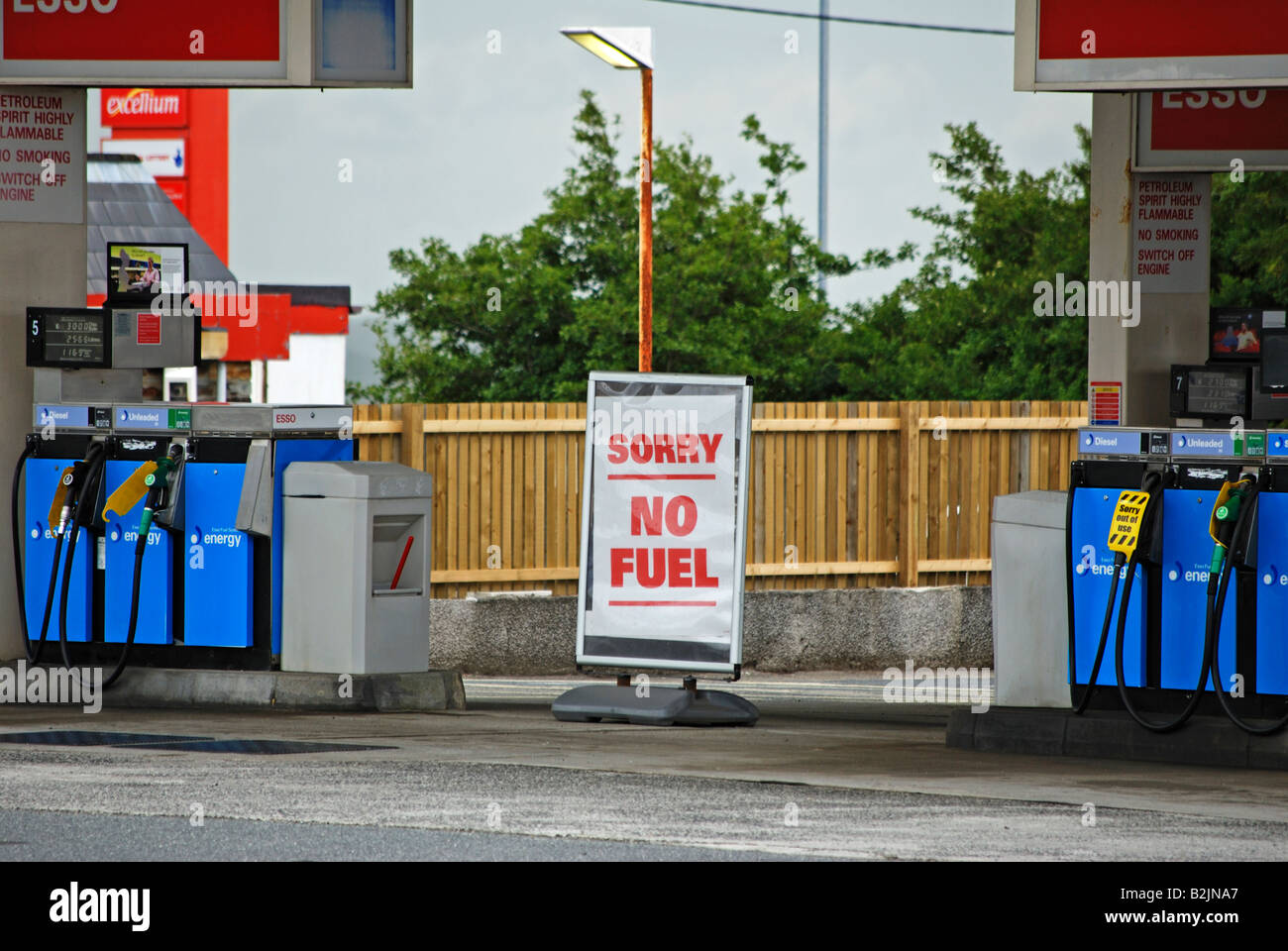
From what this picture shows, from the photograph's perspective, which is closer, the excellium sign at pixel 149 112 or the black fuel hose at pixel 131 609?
the black fuel hose at pixel 131 609

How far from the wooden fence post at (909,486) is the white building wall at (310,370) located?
1406 inches

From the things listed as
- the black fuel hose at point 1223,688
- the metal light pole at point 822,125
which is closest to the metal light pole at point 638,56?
the black fuel hose at point 1223,688

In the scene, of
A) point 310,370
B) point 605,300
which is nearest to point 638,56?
point 605,300

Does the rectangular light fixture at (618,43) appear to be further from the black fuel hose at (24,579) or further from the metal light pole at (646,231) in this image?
the black fuel hose at (24,579)

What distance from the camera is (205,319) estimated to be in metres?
36.4

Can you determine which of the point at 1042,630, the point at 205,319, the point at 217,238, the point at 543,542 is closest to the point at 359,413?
the point at 543,542

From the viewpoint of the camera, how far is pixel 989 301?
2977 cm

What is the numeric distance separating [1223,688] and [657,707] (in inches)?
129

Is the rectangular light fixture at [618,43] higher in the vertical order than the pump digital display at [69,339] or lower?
higher

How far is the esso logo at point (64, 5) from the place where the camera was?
12133 mm

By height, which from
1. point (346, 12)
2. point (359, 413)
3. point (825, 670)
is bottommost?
point (825, 670)

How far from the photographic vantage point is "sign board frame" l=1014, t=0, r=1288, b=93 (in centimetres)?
1062

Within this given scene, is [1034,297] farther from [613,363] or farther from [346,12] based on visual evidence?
[346,12]

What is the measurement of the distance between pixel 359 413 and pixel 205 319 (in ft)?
69.3
